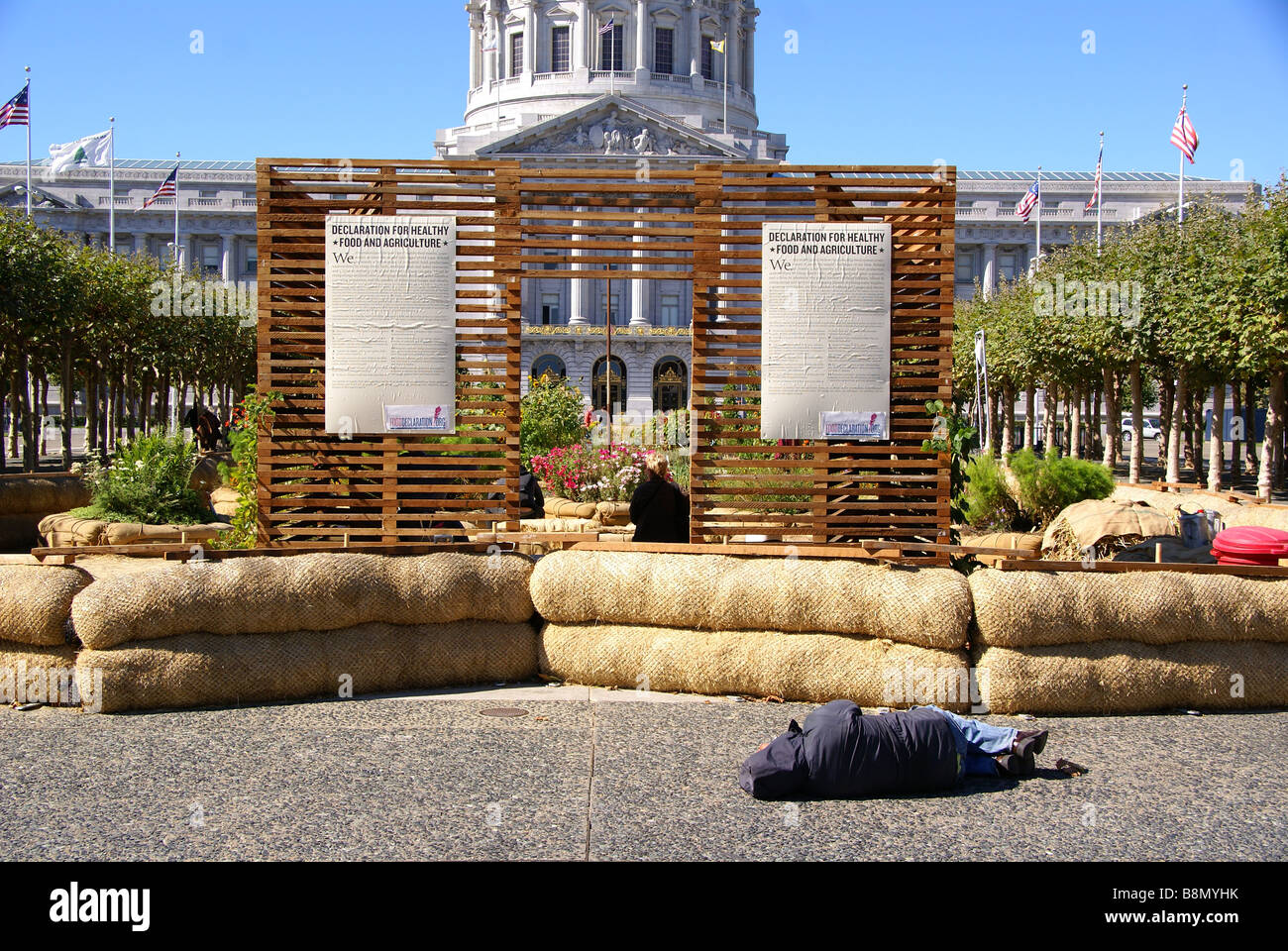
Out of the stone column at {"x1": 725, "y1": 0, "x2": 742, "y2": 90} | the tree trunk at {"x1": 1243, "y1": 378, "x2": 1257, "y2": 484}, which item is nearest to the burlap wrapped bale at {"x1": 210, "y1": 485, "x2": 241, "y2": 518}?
the tree trunk at {"x1": 1243, "y1": 378, "x2": 1257, "y2": 484}

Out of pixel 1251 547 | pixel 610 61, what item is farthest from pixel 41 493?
pixel 610 61

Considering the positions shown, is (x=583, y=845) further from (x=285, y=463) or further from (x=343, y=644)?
(x=285, y=463)

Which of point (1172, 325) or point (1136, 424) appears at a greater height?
point (1172, 325)

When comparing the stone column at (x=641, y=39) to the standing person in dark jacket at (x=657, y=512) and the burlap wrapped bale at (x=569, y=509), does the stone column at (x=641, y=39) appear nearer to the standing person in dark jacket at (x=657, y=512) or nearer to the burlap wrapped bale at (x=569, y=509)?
the burlap wrapped bale at (x=569, y=509)

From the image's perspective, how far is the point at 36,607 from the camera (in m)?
7.58

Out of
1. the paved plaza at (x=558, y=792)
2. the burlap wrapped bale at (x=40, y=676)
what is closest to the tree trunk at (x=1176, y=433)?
the paved plaza at (x=558, y=792)

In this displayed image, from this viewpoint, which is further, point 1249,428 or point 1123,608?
point 1249,428

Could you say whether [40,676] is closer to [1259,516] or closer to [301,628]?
[301,628]

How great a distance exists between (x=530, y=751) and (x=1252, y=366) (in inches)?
899

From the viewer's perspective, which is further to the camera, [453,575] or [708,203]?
[708,203]

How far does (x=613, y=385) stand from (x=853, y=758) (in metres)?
73.3

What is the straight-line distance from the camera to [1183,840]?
546cm

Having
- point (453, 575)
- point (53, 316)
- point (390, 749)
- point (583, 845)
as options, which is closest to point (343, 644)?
point (453, 575)

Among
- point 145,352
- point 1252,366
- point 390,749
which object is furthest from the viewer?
point 145,352
